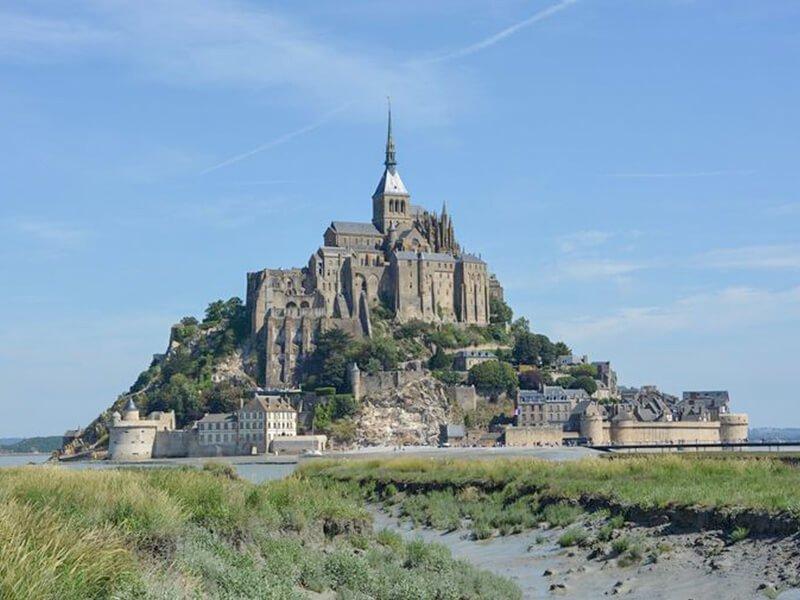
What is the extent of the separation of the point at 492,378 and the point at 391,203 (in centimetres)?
2851

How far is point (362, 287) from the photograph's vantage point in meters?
112

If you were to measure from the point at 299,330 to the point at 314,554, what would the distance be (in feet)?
281

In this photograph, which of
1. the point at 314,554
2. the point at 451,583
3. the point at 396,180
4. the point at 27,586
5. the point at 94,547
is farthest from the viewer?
the point at 396,180

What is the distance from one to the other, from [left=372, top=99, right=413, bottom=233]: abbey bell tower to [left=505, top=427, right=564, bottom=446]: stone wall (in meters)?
31.6

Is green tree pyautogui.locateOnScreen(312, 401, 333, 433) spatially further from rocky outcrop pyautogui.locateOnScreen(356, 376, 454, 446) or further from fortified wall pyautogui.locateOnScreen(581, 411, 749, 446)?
fortified wall pyautogui.locateOnScreen(581, 411, 749, 446)

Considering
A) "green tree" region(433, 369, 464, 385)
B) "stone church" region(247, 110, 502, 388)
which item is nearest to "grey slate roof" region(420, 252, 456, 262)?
"stone church" region(247, 110, 502, 388)

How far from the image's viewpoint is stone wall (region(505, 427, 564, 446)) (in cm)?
9606

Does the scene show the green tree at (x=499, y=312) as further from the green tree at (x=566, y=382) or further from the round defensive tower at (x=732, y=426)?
the round defensive tower at (x=732, y=426)

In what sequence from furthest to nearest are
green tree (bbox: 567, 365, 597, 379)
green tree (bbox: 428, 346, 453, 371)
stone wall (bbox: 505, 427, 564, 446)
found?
green tree (bbox: 567, 365, 597, 379)
green tree (bbox: 428, 346, 453, 371)
stone wall (bbox: 505, 427, 564, 446)

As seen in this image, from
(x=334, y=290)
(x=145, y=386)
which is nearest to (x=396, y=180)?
(x=334, y=290)

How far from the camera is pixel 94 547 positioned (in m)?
12.8

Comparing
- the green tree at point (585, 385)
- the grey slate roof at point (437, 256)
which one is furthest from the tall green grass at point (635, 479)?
the grey slate roof at point (437, 256)

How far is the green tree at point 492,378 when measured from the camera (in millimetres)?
103812

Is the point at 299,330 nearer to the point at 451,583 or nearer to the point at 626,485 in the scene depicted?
the point at 626,485
